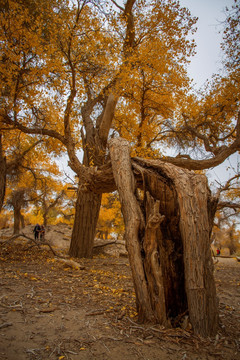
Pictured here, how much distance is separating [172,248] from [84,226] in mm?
5470

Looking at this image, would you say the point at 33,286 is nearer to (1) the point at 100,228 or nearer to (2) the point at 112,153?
(2) the point at 112,153

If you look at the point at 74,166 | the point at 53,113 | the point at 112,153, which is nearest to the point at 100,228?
the point at 53,113

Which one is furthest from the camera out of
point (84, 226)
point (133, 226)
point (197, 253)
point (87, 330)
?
point (84, 226)

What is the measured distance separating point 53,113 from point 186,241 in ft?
26.7

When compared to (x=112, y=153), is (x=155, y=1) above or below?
above

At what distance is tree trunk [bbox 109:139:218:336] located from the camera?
2.46m

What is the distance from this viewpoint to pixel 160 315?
8.13 feet

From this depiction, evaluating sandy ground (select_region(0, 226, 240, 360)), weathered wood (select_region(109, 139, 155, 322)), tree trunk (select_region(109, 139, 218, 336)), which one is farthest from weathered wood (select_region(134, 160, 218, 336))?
weathered wood (select_region(109, 139, 155, 322))

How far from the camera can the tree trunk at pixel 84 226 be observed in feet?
25.7

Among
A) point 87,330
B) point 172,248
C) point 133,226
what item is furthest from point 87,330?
point 172,248

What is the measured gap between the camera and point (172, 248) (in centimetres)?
282

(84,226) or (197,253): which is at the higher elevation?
(84,226)

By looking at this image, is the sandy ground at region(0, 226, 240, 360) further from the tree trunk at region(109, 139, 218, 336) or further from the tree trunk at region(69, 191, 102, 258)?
the tree trunk at region(69, 191, 102, 258)

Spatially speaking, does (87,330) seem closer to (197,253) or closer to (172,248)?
(172,248)
